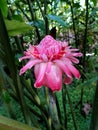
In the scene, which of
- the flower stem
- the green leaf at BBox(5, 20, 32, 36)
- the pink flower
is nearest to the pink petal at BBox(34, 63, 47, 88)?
the pink flower

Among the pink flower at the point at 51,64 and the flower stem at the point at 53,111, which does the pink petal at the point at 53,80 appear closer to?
the pink flower at the point at 51,64

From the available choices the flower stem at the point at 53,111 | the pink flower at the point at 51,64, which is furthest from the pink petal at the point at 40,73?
the flower stem at the point at 53,111

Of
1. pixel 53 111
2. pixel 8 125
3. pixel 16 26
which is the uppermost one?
pixel 16 26

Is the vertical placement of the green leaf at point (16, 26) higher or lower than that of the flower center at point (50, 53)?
higher

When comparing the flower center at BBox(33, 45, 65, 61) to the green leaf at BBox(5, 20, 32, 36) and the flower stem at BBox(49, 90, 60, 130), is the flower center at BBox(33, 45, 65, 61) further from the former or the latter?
the flower stem at BBox(49, 90, 60, 130)

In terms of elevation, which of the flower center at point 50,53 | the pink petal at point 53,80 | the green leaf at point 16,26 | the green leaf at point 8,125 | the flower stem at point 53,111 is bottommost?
the flower stem at point 53,111

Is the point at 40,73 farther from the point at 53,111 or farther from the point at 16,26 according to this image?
the point at 53,111

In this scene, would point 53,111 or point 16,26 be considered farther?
point 53,111

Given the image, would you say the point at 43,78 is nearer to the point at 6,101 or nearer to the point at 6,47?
the point at 6,47

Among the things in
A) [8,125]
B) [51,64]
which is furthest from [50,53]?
[8,125]
